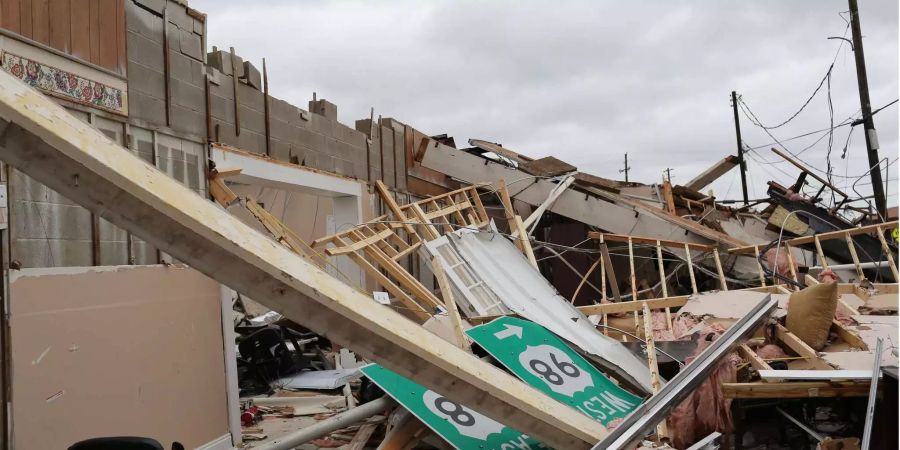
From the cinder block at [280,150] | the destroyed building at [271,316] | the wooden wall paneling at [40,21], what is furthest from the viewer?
the cinder block at [280,150]

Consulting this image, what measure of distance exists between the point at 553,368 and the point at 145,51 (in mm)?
4649

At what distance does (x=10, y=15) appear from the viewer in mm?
4570

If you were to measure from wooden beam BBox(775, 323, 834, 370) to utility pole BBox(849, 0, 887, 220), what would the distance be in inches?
425

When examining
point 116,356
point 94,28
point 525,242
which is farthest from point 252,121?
point 525,242

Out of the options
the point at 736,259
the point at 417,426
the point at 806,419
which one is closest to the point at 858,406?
the point at 806,419

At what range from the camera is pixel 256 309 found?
34.6 ft

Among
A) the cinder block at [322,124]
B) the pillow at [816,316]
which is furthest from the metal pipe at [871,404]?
the cinder block at [322,124]

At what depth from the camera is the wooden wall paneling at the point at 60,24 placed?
16.1 feet

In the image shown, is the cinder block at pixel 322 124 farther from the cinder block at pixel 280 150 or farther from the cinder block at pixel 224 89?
the cinder block at pixel 224 89

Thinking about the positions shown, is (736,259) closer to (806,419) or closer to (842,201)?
(842,201)

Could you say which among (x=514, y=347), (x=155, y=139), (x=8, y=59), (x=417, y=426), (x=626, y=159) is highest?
(x=626, y=159)

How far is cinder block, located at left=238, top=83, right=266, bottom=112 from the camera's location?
7645 mm

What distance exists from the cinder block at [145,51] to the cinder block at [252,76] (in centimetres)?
175

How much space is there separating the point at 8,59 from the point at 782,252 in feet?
36.7
